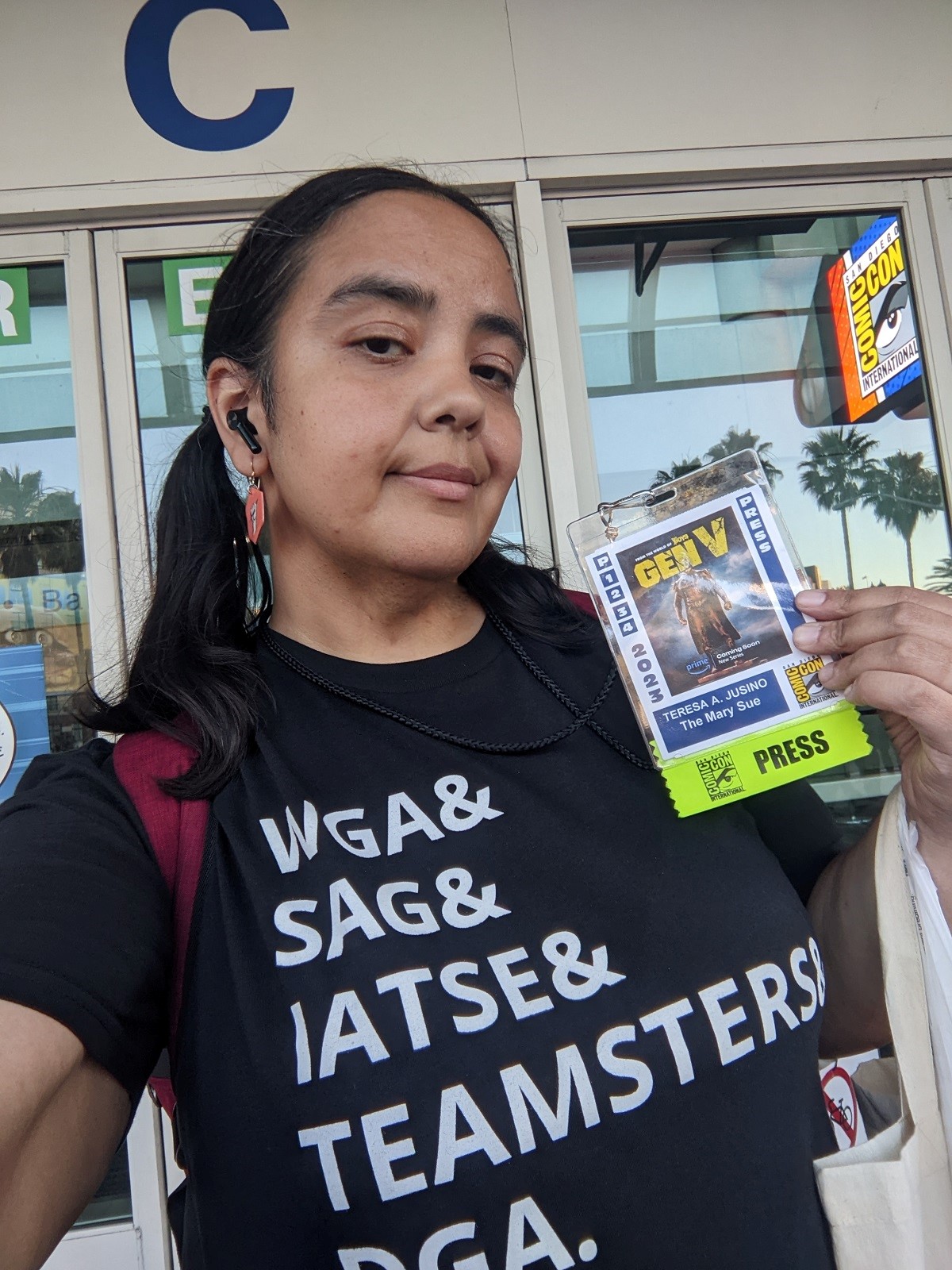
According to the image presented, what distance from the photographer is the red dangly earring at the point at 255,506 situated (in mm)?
989

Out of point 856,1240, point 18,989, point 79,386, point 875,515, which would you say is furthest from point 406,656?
point 875,515

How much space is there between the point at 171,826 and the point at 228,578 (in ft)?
1.22

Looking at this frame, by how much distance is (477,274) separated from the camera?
95 cm

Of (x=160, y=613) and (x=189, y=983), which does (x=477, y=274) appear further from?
(x=189, y=983)

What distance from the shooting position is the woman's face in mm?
865

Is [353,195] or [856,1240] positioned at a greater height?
[353,195]

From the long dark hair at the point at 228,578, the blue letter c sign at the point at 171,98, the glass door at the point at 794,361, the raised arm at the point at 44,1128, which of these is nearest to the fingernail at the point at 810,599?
the long dark hair at the point at 228,578

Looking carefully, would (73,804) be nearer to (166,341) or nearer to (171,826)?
(171,826)

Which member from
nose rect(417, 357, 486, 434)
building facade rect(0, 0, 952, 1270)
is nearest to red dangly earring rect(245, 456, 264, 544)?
nose rect(417, 357, 486, 434)

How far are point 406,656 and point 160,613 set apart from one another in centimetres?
29

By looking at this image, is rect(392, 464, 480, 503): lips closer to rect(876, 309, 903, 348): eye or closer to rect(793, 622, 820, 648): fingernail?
rect(793, 622, 820, 648): fingernail

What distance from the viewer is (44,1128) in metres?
0.64

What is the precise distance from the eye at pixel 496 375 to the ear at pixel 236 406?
8.8 inches

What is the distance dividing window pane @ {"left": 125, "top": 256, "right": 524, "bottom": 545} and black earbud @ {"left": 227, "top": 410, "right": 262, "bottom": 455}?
50.7 inches
